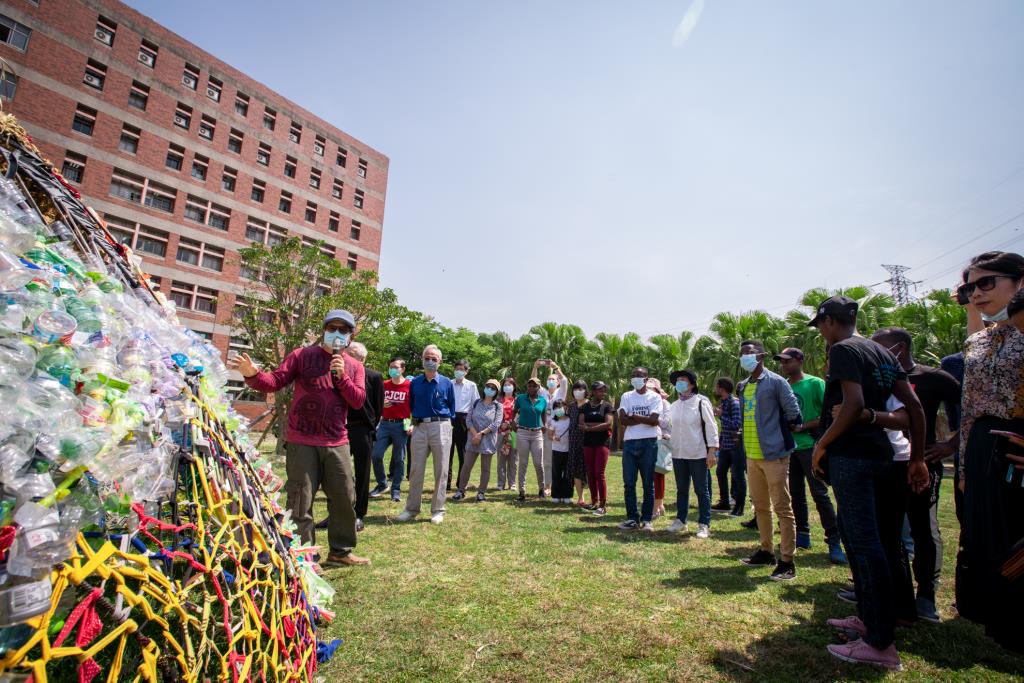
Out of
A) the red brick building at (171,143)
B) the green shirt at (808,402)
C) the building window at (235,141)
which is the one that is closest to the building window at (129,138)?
the red brick building at (171,143)

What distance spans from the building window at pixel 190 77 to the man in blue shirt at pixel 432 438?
33.2m

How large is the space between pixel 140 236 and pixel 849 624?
1293 inches

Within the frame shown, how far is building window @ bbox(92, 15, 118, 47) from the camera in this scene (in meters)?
25.4

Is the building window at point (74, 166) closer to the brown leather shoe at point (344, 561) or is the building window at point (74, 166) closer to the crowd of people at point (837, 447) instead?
the crowd of people at point (837, 447)

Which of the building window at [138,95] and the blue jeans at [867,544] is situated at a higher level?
the building window at [138,95]

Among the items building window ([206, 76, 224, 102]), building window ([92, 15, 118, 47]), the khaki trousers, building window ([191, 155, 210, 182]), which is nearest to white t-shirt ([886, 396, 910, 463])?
the khaki trousers

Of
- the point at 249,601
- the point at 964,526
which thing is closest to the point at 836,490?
the point at 964,526

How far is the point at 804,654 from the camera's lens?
8.82 feet

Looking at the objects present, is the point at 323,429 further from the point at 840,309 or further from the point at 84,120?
the point at 84,120

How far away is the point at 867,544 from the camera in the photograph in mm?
2678

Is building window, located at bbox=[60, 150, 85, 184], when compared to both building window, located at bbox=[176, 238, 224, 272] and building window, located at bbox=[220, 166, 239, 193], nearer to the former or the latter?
building window, located at bbox=[176, 238, 224, 272]

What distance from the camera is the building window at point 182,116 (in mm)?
27922

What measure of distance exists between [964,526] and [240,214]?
1374 inches

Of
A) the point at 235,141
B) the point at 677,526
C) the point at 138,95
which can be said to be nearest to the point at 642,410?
the point at 677,526
